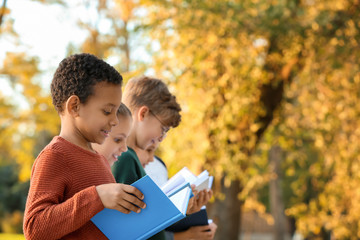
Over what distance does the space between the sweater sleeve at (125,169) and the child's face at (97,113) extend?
0.42 meters

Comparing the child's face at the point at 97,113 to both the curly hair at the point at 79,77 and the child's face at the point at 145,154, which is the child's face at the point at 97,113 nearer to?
the curly hair at the point at 79,77

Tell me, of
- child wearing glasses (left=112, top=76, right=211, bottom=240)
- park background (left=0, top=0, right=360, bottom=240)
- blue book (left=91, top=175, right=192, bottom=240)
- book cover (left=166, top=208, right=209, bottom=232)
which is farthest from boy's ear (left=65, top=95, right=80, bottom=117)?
park background (left=0, top=0, right=360, bottom=240)

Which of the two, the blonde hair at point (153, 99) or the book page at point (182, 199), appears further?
the blonde hair at point (153, 99)

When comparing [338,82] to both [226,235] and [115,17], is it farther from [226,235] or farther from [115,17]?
[115,17]

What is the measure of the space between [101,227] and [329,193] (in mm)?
8419

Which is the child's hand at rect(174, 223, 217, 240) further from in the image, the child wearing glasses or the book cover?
the child wearing glasses

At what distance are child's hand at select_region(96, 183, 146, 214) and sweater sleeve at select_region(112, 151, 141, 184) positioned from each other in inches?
22.3

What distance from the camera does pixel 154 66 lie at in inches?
248

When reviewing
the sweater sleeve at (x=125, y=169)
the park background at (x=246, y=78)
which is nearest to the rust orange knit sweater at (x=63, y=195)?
the sweater sleeve at (x=125, y=169)

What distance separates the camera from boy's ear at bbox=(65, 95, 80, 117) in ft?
4.65

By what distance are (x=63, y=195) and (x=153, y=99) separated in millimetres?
985

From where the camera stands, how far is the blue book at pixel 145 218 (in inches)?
50.6

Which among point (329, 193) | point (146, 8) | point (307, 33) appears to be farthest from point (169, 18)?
point (329, 193)

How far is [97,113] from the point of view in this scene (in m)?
1.43
